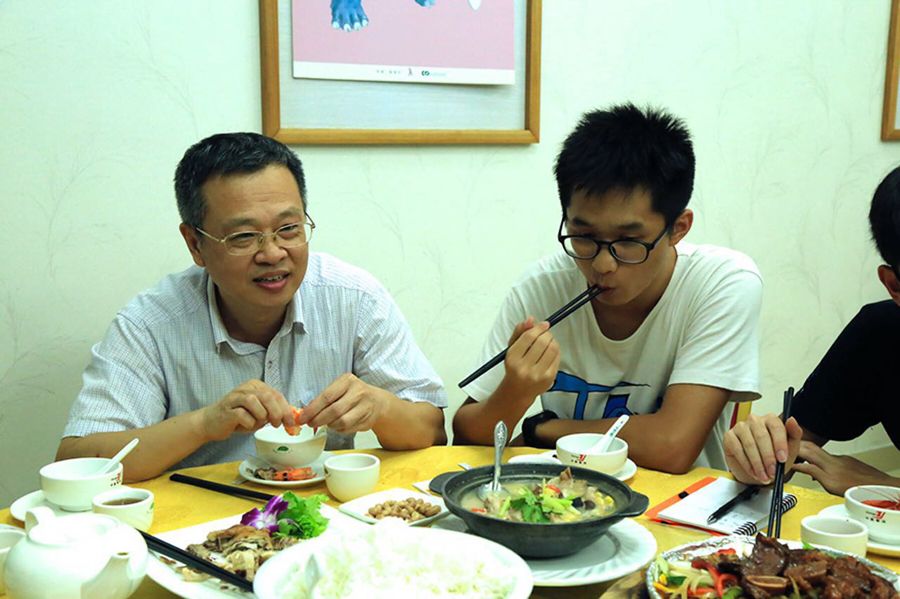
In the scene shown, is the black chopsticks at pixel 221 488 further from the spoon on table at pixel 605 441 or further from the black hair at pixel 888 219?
the black hair at pixel 888 219

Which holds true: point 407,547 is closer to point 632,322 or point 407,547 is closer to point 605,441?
point 605,441

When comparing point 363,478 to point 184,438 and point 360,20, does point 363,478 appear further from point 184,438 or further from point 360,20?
point 360,20

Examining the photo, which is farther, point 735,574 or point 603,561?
point 603,561

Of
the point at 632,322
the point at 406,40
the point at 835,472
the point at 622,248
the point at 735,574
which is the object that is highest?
the point at 406,40

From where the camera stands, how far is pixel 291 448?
5.53ft

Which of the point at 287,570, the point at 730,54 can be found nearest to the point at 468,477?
the point at 287,570

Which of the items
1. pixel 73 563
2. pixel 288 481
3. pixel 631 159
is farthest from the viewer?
pixel 631 159

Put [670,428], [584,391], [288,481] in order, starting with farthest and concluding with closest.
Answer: [584,391]
[670,428]
[288,481]

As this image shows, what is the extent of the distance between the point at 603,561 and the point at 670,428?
0.69 m

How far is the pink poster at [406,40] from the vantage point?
263 cm

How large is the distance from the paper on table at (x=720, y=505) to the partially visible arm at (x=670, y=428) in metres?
0.16

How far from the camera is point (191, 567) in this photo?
1.22 meters

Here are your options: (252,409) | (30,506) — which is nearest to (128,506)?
(30,506)

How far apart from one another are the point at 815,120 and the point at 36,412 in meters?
3.17
